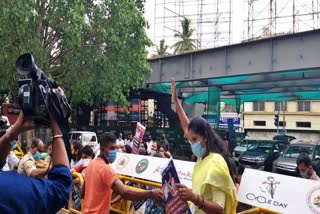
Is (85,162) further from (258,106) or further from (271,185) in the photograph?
(258,106)

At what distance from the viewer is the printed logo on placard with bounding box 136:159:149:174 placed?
6.13m

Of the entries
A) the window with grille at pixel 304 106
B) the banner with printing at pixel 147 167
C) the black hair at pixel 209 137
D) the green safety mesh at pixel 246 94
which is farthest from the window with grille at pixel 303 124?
the black hair at pixel 209 137

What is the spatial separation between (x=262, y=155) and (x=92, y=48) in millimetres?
8319

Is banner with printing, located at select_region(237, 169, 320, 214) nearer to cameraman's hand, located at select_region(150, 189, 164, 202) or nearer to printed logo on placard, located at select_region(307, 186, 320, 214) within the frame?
printed logo on placard, located at select_region(307, 186, 320, 214)

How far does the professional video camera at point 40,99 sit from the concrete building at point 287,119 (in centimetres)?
3921

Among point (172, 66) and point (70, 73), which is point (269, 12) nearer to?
point (172, 66)

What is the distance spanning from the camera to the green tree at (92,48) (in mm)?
15602

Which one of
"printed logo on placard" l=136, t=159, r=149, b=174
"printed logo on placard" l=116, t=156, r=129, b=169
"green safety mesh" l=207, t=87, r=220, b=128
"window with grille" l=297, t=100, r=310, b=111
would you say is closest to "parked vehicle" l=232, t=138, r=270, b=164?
"green safety mesh" l=207, t=87, r=220, b=128

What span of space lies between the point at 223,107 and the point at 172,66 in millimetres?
36133

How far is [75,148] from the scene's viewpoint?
769 cm

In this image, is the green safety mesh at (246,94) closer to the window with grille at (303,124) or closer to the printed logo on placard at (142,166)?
the printed logo on placard at (142,166)

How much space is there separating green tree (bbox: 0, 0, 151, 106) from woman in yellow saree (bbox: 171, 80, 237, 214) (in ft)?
42.2

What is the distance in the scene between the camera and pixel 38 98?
1.79 meters

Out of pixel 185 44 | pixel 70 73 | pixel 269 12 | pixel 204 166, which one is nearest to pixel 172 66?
pixel 70 73
